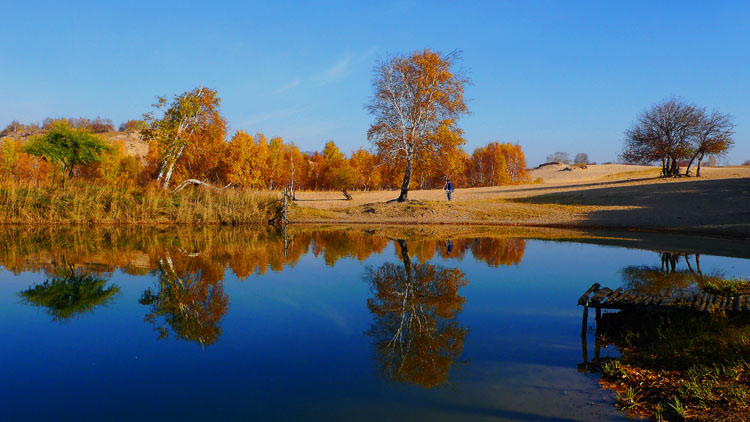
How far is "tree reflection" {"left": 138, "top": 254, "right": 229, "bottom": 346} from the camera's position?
7.26 meters

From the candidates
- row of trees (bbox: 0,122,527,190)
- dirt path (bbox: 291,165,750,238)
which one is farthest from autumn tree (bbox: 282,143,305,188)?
dirt path (bbox: 291,165,750,238)

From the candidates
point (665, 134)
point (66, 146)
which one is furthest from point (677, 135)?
point (66, 146)

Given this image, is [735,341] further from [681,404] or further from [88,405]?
[88,405]

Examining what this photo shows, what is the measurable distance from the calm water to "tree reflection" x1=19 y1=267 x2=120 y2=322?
6 centimetres

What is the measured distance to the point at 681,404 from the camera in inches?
183

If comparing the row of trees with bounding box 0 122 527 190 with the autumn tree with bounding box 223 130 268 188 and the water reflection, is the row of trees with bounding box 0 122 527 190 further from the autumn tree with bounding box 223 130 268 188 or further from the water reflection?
the water reflection

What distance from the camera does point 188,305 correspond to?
865 centimetres

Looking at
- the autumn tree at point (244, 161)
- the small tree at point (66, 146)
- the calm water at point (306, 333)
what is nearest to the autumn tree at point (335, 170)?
the autumn tree at point (244, 161)

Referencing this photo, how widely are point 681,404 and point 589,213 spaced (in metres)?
24.7

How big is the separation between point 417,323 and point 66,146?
39.1 meters

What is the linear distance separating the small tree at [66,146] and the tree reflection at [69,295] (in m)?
30.3

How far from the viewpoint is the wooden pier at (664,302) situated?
6.64 metres

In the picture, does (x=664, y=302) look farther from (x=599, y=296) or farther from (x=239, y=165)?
(x=239, y=165)

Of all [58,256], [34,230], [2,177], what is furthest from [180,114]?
[58,256]
